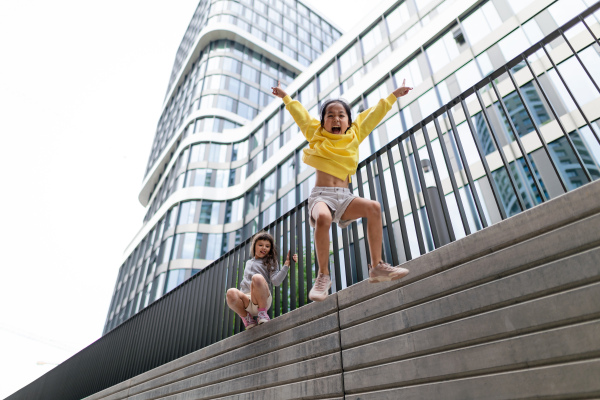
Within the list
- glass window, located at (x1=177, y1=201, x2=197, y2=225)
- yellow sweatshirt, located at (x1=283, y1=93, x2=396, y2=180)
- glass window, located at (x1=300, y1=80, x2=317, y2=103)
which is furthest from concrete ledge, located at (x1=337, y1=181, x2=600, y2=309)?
glass window, located at (x1=177, y1=201, x2=197, y2=225)

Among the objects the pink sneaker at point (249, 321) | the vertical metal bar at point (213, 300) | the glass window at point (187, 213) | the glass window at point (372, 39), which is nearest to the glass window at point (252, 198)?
the glass window at point (187, 213)

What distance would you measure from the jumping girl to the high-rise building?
8.96ft

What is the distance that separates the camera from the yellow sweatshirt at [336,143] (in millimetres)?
3215

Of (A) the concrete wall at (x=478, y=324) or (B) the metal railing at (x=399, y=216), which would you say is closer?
(A) the concrete wall at (x=478, y=324)

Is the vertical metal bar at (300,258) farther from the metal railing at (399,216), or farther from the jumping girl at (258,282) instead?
the jumping girl at (258,282)

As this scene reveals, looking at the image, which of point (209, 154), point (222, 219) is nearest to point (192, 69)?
point (209, 154)

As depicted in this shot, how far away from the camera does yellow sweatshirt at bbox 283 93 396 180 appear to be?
3.21 m

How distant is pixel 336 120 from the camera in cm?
329

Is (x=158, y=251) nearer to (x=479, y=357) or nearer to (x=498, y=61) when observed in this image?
(x=498, y=61)

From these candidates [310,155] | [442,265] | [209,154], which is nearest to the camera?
[442,265]

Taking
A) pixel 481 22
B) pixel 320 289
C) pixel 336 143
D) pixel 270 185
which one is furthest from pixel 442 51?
pixel 320 289

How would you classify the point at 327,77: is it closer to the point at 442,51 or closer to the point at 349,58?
the point at 349,58

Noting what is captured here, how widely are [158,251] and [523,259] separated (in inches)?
1100

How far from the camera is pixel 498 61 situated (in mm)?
14836
